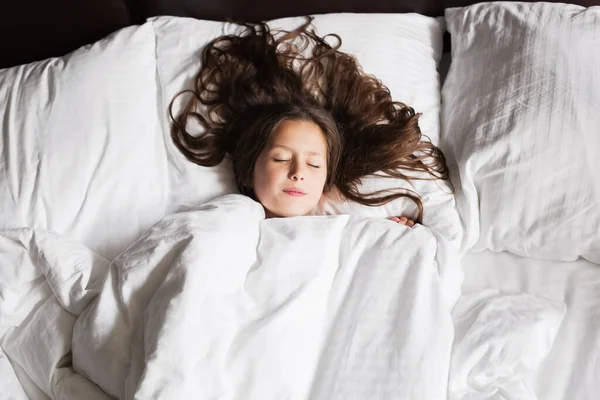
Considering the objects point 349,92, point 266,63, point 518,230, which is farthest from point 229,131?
point 518,230

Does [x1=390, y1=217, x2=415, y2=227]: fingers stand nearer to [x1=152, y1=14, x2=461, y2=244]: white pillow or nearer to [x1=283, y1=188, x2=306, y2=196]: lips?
[x1=152, y1=14, x2=461, y2=244]: white pillow

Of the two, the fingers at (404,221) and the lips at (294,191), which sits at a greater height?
the lips at (294,191)

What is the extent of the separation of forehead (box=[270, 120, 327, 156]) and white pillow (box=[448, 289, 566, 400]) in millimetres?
436

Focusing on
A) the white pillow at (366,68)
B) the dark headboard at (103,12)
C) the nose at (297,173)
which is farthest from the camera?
the dark headboard at (103,12)

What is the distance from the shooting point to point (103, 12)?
1.62 metres

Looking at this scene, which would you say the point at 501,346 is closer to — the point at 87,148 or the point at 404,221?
the point at 404,221

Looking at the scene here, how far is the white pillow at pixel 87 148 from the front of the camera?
138cm

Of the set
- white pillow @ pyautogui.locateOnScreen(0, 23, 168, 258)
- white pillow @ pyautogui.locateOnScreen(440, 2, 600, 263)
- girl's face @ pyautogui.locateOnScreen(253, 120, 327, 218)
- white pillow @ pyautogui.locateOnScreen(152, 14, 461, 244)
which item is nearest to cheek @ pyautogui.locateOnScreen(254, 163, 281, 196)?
girl's face @ pyautogui.locateOnScreen(253, 120, 327, 218)

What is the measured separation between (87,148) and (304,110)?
47 cm

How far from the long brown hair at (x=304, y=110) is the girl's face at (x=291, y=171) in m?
0.05

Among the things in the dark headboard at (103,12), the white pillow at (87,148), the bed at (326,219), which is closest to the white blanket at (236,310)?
the bed at (326,219)

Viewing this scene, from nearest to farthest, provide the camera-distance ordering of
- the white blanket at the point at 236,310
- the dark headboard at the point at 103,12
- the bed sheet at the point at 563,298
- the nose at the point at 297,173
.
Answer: the white blanket at the point at 236,310, the bed sheet at the point at 563,298, the nose at the point at 297,173, the dark headboard at the point at 103,12

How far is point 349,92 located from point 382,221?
13.6 inches

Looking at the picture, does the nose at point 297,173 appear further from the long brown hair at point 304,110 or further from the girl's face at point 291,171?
the long brown hair at point 304,110
